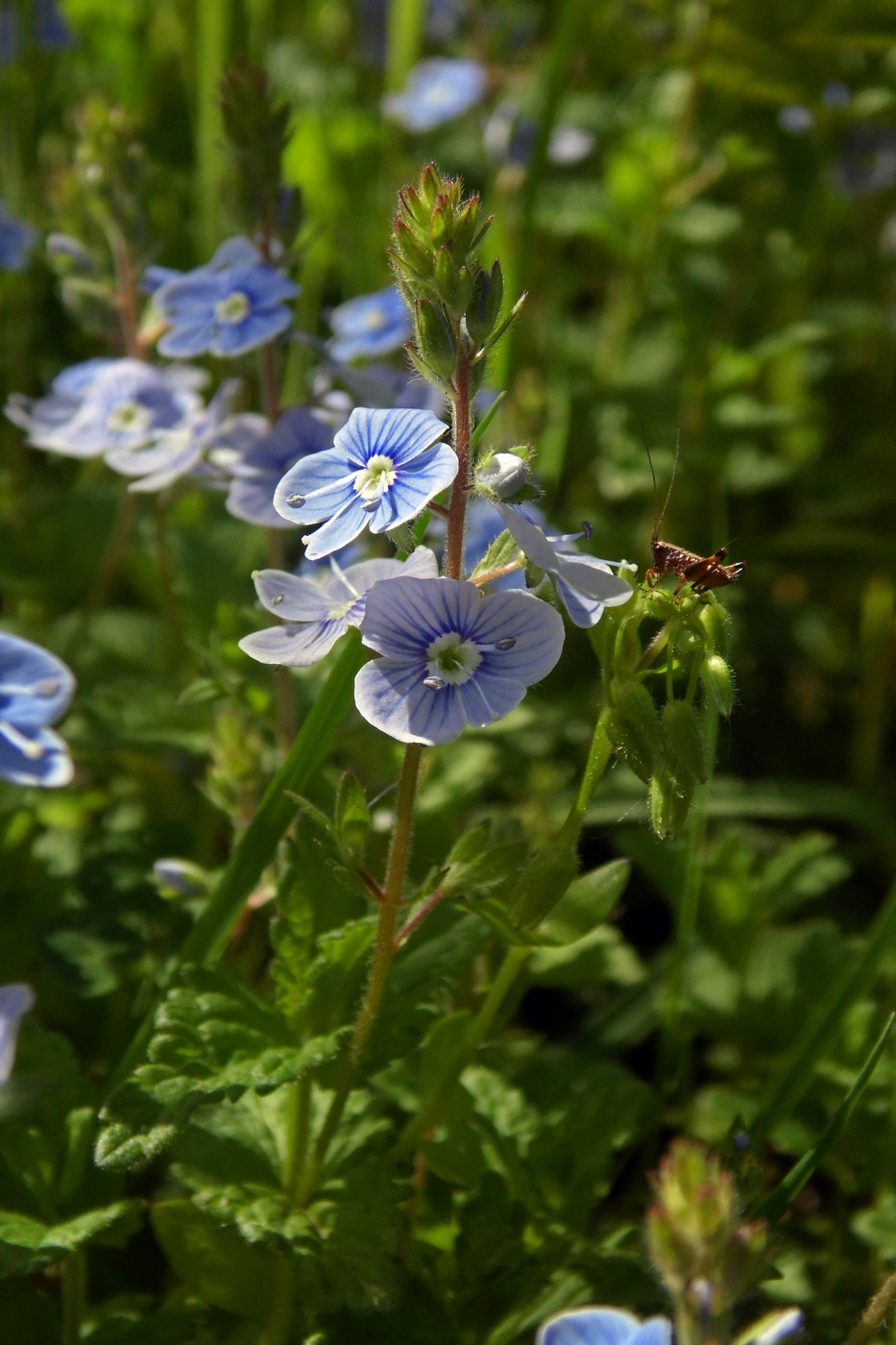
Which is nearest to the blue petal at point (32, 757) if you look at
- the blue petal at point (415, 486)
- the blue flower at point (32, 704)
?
the blue flower at point (32, 704)

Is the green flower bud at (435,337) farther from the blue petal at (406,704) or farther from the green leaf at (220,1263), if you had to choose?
the green leaf at (220,1263)

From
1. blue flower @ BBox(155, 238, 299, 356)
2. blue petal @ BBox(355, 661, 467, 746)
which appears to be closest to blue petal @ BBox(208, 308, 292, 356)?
blue flower @ BBox(155, 238, 299, 356)

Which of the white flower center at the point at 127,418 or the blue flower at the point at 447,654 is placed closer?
the blue flower at the point at 447,654

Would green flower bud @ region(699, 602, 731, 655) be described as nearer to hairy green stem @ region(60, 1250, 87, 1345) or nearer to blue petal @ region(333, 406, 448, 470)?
blue petal @ region(333, 406, 448, 470)

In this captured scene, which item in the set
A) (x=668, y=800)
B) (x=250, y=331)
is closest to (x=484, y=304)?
(x=668, y=800)

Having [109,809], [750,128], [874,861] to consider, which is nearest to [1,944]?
[109,809]

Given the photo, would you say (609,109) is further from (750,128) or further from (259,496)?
(259,496)
